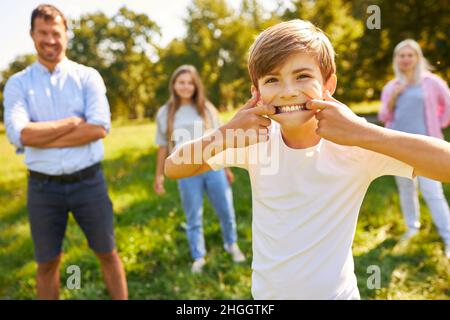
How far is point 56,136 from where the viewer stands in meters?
2.77

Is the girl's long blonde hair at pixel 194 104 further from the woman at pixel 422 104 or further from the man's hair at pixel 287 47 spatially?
the man's hair at pixel 287 47

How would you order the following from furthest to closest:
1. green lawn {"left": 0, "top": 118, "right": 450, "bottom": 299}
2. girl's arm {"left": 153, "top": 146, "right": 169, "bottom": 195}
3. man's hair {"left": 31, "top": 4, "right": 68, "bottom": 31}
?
girl's arm {"left": 153, "top": 146, "right": 169, "bottom": 195} < green lawn {"left": 0, "top": 118, "right": 450, "bottom": 299} < man's hair {"left": 31, "top": 4, "right": 68, "bottom": 31}

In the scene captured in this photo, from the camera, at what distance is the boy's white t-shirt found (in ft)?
5.07

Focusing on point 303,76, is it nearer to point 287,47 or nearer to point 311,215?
point 287,47

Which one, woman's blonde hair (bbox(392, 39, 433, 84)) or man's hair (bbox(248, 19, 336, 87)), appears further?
woman's blonde hair (bbox(392, 39, 433, 84))

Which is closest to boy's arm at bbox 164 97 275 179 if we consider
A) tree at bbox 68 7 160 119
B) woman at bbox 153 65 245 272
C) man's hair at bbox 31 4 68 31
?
man's hair at bbox 31 4 68 31

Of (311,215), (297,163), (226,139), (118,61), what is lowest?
(311,215)

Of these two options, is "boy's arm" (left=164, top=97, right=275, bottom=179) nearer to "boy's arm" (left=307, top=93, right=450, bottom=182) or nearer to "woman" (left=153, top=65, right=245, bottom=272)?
"boy's arm" (left=307, top=93, right=450, bottom=182)

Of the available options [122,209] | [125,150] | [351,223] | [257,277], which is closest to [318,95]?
[351,223]

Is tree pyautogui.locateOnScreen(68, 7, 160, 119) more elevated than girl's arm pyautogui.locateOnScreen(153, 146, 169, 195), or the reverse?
tree pyautogui.locateOnScreen(68, 7, 160, 119)

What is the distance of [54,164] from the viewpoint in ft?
9.26

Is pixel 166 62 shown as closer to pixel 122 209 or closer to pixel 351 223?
pixel 122 209

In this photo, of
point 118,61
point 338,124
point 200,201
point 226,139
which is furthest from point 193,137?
point 118,61

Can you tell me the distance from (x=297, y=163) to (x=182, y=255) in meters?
3.05
